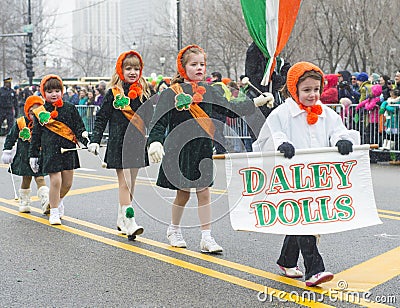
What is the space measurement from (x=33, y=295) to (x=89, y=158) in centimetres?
989

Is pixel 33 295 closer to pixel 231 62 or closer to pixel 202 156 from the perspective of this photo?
pixel 202 156

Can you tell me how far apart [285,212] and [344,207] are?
0.48m

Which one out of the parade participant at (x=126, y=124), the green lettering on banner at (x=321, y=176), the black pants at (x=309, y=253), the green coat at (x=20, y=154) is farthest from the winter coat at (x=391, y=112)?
the black pants at (x=309, y=253)

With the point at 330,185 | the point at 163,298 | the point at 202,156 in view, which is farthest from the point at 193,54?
the point at 163,298

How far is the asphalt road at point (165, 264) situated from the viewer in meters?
4.64

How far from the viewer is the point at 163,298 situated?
15.3 feet

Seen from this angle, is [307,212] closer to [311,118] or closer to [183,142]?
[311,118]

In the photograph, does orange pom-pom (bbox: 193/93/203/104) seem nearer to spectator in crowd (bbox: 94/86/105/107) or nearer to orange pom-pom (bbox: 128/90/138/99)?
orange pom-pom (bbox: 128/90/138/99)

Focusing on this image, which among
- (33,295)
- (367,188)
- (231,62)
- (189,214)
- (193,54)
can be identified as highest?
(231,62)

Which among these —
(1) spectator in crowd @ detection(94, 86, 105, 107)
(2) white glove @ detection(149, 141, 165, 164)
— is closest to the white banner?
(2) white glove @ detection(149, 141, 165, 164)

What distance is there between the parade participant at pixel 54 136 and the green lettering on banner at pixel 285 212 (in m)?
3.08

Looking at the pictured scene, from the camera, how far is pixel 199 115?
572 cm

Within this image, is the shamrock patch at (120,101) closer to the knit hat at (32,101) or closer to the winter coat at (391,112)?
the knit hat at (32,101)

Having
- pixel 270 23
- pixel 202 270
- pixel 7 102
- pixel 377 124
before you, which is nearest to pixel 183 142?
pixel 202 270
